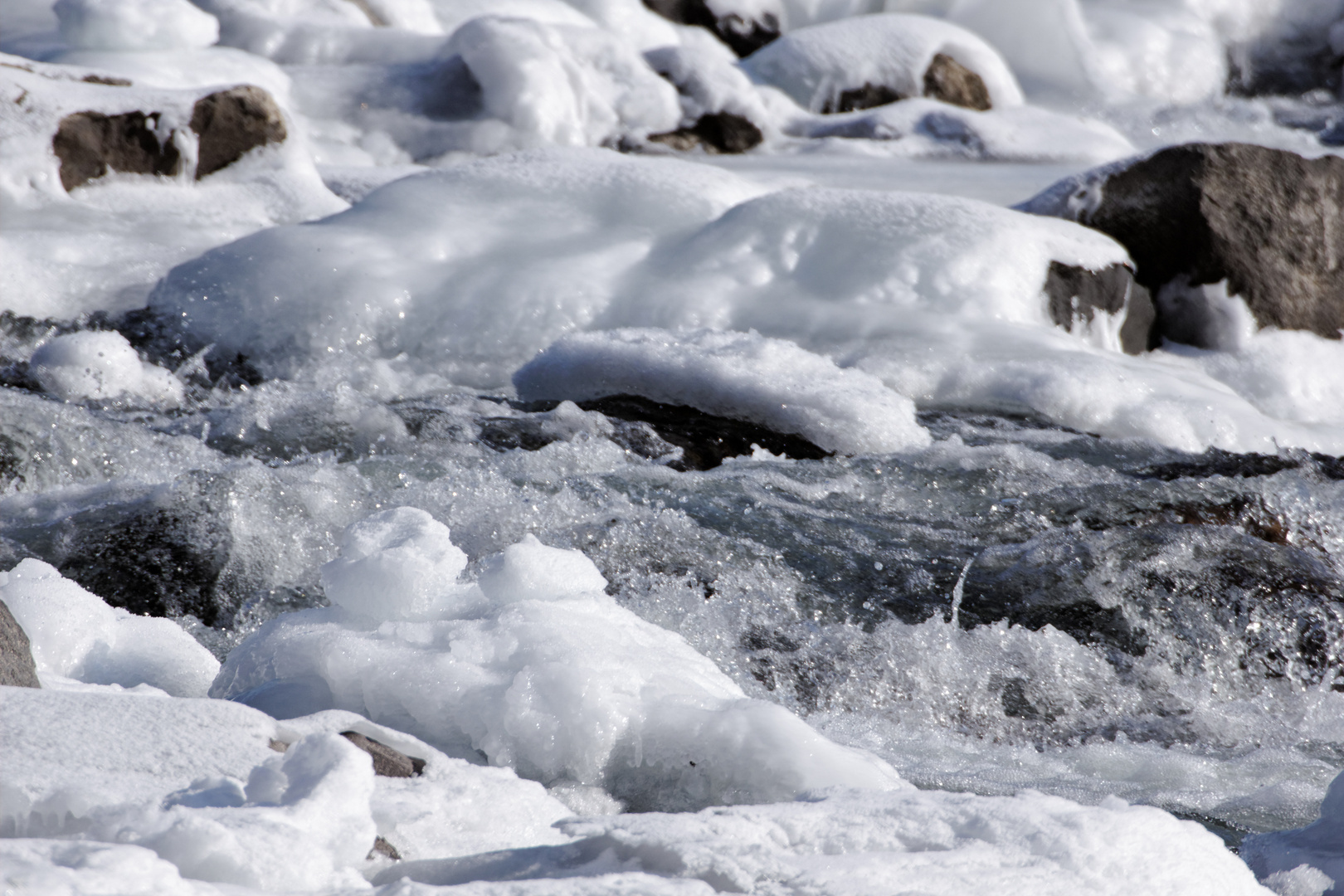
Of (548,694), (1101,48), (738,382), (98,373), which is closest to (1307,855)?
(548,694)

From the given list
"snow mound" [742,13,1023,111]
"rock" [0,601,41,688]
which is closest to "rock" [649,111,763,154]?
"snow mound" [742,13,1023,111]

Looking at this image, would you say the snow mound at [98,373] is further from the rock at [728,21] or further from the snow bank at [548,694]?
the rock at [728,21]

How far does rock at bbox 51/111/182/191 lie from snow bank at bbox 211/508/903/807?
523 centimetres

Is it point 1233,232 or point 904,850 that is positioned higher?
point 904,850

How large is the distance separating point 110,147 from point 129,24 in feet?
8.81

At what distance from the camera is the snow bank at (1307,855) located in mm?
1623

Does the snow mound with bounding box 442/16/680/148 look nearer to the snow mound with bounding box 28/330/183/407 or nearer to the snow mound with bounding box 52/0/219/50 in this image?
the snow mound with bounding box 52/0/219/50

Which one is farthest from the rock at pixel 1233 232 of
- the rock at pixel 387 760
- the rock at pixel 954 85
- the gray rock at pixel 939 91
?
the rock at pixel 954 85

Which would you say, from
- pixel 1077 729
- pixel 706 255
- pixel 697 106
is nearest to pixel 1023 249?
pixel 706 255

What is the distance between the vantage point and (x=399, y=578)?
75.3 inches

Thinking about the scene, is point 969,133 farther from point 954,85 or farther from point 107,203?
point 107,203

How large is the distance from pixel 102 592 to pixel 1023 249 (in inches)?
158

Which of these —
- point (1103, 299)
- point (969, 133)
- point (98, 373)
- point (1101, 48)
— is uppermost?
point (1101, 48)

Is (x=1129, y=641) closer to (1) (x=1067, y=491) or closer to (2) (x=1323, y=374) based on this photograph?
(1) (x=1067, y=491)
